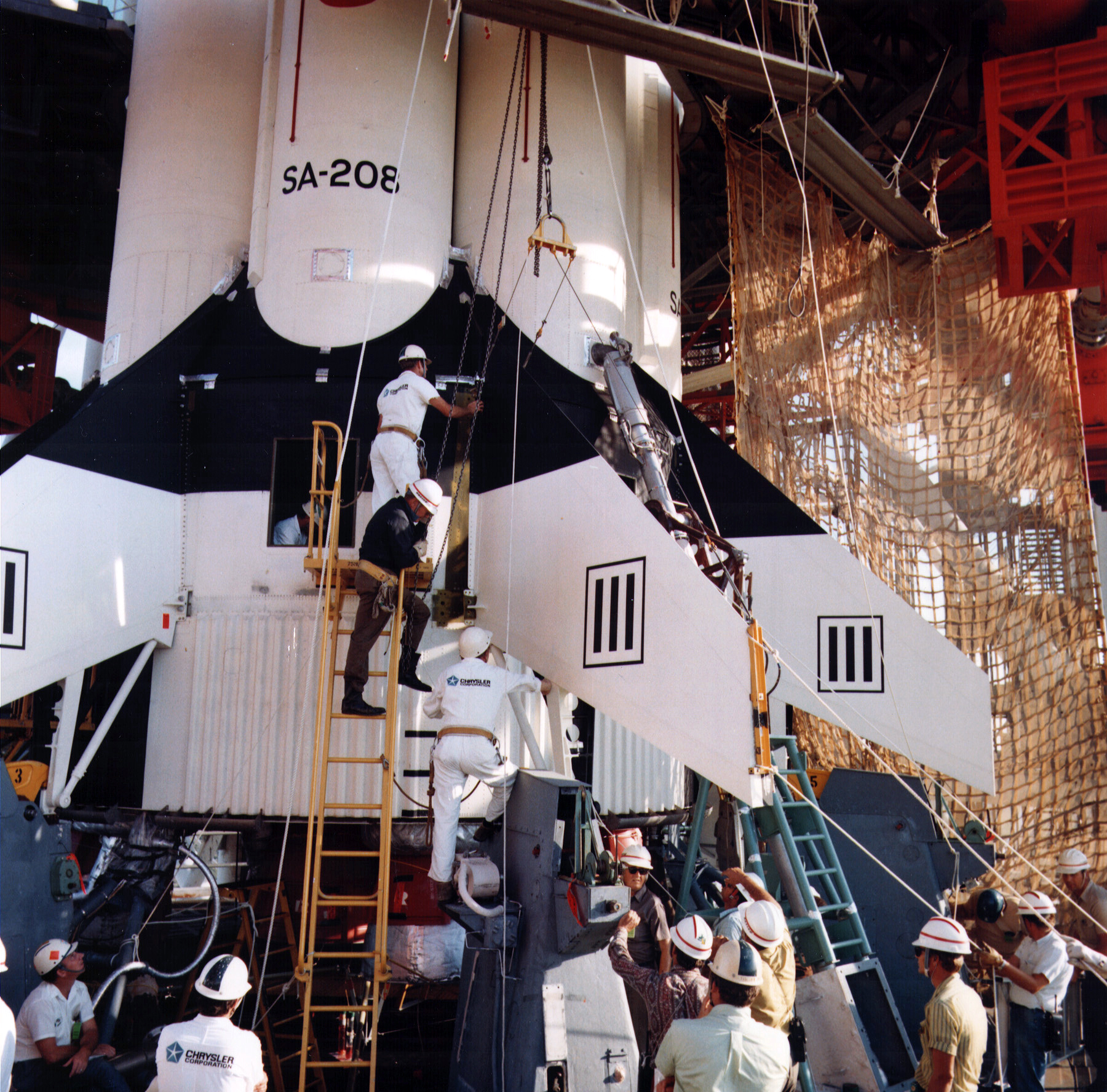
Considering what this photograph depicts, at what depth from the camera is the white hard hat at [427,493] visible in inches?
309

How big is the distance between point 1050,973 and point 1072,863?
233 cm

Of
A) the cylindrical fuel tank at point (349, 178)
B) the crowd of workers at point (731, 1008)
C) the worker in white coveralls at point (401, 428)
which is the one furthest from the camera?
the cylindrical fuel tank at point (349, 178)

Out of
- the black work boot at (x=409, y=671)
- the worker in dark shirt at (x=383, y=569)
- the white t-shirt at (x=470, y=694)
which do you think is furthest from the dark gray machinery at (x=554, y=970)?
the worker in dark shirt at (x=383, y=569)

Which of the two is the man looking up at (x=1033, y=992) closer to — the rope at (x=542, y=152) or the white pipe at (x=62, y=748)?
the rope at (x=542, y=152)

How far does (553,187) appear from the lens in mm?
10852

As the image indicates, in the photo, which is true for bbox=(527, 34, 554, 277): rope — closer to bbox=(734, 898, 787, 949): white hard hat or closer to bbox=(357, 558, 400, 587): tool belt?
bbox=(357, 558, 400, 587): tool belt

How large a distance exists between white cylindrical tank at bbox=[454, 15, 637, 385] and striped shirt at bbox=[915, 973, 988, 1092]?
688 cm

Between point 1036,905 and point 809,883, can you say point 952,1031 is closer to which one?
point 1036,905

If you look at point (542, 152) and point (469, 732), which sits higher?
point (542, 152)

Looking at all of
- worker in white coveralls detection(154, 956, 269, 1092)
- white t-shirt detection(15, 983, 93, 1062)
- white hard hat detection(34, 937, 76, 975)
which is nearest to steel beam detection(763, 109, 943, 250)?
worker in white coveralls detection(154, 956, 269, 1092)

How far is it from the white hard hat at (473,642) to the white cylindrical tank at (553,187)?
3981 mm

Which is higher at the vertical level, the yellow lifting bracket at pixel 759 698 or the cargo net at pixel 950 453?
the cargo net at pixel 950 453

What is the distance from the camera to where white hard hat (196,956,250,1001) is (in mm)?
4531

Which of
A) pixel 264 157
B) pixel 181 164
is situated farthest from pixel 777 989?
pixel 181 164
